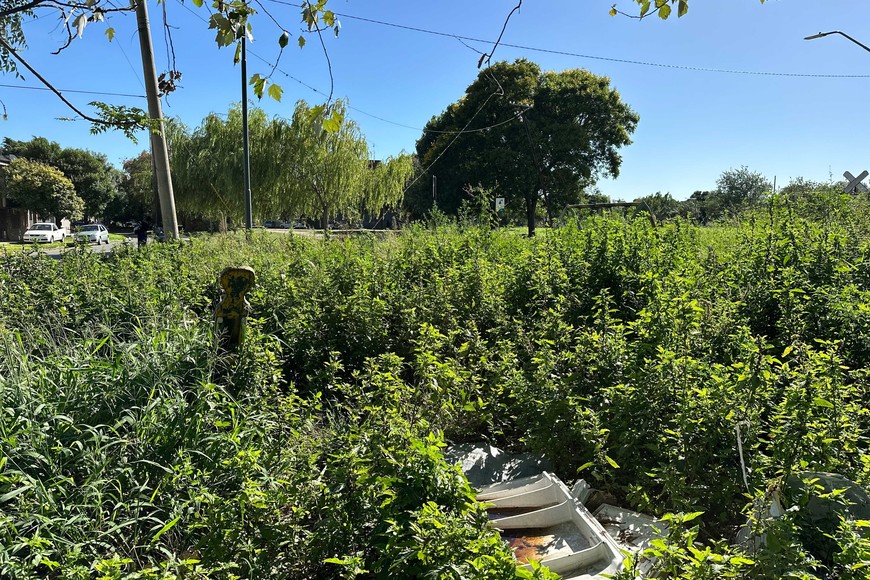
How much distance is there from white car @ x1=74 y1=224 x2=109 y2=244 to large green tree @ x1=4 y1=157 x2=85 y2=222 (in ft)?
25.7

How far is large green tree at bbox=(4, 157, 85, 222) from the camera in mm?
38719

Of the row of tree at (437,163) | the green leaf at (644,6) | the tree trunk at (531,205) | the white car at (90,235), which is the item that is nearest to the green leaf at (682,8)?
the green leaf at (644,6)

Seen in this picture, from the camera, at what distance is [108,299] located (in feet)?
16.9

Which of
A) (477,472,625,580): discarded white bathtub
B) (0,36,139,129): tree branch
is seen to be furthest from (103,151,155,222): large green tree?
(477,472,625,580): discarded white bathtub

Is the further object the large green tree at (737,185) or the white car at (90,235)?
the large green tree at (737,185)

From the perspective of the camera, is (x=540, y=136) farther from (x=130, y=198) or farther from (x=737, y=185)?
→ (x=130, y=198)

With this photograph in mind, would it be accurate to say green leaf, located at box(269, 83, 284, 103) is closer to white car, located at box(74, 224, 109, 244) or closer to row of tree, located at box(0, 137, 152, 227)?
white car, located at box(74, 224, 109, 244)

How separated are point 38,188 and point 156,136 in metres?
39.3

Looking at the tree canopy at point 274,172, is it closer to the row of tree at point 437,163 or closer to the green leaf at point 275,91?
the row of tree at point 437,163

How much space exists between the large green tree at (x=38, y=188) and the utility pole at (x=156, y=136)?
127ft

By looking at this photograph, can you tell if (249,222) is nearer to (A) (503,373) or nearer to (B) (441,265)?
(B) (441,265)

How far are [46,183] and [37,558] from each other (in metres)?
47.2

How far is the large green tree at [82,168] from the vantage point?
157 feet

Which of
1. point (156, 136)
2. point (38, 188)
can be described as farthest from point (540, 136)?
point (38, 188)
